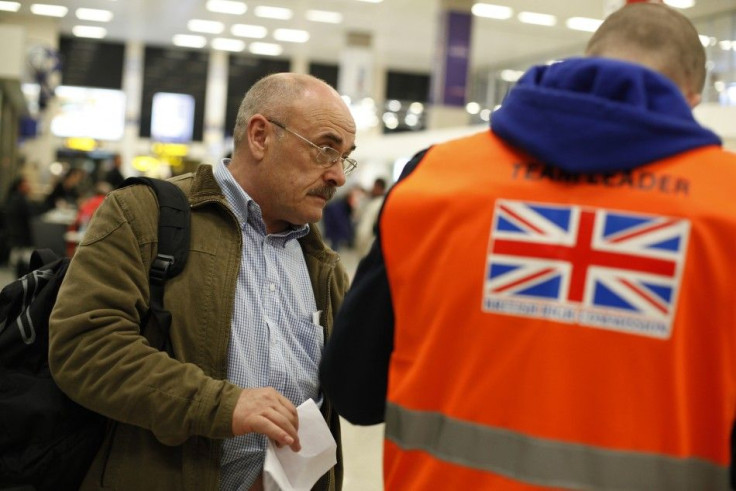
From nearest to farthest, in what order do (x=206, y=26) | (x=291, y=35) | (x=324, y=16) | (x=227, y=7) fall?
1. (x=227, y=7)
2. (x=324, y=16)
3. (x=206, y=26)
4. (x=291, y=35)

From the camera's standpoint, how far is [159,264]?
1857 mm

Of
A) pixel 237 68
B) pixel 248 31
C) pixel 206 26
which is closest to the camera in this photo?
pixel 206 26

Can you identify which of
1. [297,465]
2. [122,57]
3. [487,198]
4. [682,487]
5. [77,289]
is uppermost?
[122,57]

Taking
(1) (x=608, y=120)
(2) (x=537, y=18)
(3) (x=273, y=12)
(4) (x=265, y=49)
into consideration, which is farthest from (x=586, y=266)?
(4) (x=265, y=49)

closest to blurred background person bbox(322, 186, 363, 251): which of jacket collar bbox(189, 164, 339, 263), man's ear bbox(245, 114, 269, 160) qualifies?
jacket collar bbox(189, 164, 339, 263)

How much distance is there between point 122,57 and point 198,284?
1103 inches

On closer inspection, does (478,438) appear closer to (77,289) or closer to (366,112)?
(77,289)

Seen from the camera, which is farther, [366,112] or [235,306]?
[366,112]

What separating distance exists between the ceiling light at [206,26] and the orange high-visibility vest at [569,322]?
24.3m

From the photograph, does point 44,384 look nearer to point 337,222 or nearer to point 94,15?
point 337,222

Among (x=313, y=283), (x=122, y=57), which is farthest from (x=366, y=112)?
(x=313, y=283)

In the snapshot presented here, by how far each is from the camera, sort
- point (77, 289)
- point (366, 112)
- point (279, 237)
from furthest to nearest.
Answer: point (366, 112) < point (279, 237) < point (77, 289)

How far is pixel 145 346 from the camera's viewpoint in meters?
1.76

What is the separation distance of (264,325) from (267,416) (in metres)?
0.30
